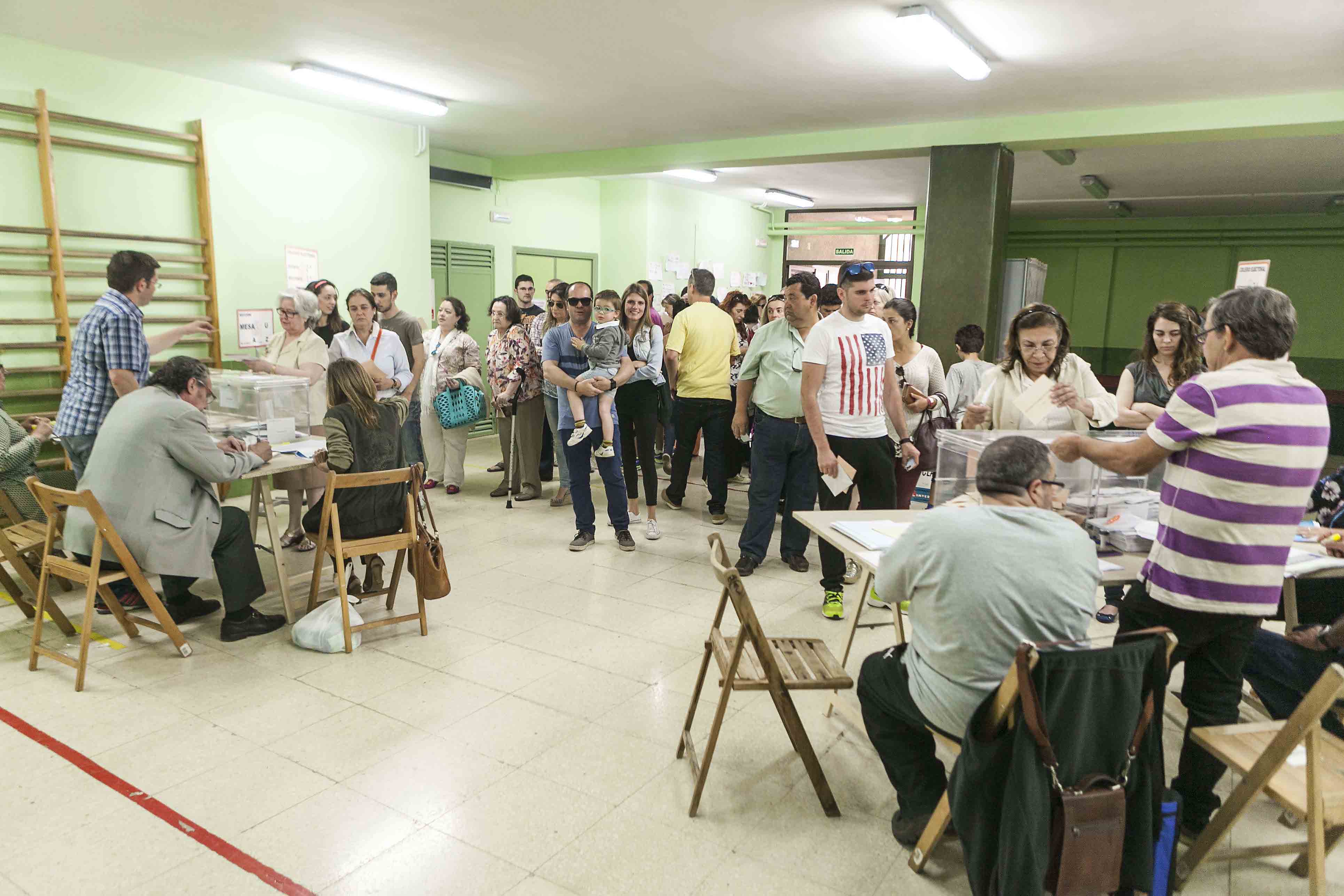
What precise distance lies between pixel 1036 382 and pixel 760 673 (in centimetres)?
156

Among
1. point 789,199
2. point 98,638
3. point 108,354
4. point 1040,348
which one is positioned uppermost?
point 789,199

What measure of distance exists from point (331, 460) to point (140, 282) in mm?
1384

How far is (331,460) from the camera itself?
3.63 m

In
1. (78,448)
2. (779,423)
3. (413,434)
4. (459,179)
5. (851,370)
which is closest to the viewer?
(851,370)

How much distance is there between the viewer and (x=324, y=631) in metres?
3.50

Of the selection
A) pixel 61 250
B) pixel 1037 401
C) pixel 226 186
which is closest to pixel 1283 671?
pixel 1037 401

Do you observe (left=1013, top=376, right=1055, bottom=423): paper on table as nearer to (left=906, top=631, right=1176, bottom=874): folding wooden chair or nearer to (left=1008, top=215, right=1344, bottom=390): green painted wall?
(left=906, top=631, right=1176, bottom=874): folding wooden chair

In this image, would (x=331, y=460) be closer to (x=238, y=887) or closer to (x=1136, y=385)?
(x=238, y=887)

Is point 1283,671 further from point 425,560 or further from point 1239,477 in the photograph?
point 425,560

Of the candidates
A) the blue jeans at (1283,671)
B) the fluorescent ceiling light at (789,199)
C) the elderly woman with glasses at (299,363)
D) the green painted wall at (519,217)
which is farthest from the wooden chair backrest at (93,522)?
the fluorescent ceiling light at (789,199)

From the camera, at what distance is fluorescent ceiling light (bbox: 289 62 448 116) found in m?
5.58

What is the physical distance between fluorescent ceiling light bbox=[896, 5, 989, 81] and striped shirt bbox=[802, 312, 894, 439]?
5.48ft

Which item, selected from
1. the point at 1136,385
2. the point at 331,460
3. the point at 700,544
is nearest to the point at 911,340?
the point at 1136,385

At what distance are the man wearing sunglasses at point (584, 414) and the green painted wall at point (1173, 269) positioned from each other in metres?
11.2
